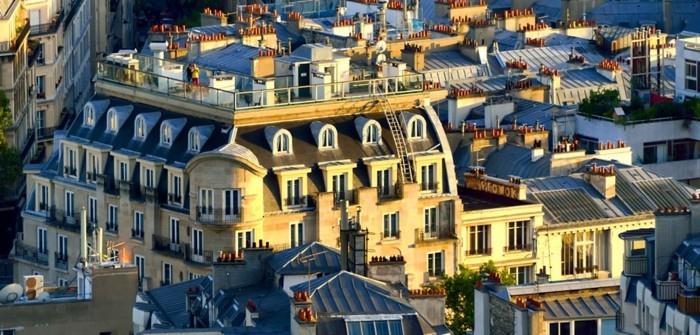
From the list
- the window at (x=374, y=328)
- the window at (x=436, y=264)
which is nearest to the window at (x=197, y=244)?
the window at (x=436, y=264)

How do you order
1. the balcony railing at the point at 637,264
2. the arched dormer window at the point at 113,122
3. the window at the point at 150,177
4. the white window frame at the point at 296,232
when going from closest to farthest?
the balcony railing at the point at 637,264, the white window frame at the point at 296,232, the window at the point at 150,177, the arched dormer window at the point at 113,122

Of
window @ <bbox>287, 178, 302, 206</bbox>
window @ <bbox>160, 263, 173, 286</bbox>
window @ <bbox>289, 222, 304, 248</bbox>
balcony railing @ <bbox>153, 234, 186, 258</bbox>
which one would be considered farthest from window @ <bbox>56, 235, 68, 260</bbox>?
window @ <bbox>289, 222, 304, 248</bbox>

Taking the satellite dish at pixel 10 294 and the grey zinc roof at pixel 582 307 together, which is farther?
the satellite dish at pixel 10 294

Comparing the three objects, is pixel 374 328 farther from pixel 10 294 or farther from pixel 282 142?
pixel 282 142

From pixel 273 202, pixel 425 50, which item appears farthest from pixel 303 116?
pixel 425 50

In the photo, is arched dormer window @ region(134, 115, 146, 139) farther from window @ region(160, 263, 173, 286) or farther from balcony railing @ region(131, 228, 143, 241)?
window @ region(160, 263, 173, 286)

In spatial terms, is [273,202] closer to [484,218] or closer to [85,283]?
[484,218]

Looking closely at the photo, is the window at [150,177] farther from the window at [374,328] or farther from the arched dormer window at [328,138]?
the window at [374,328]
